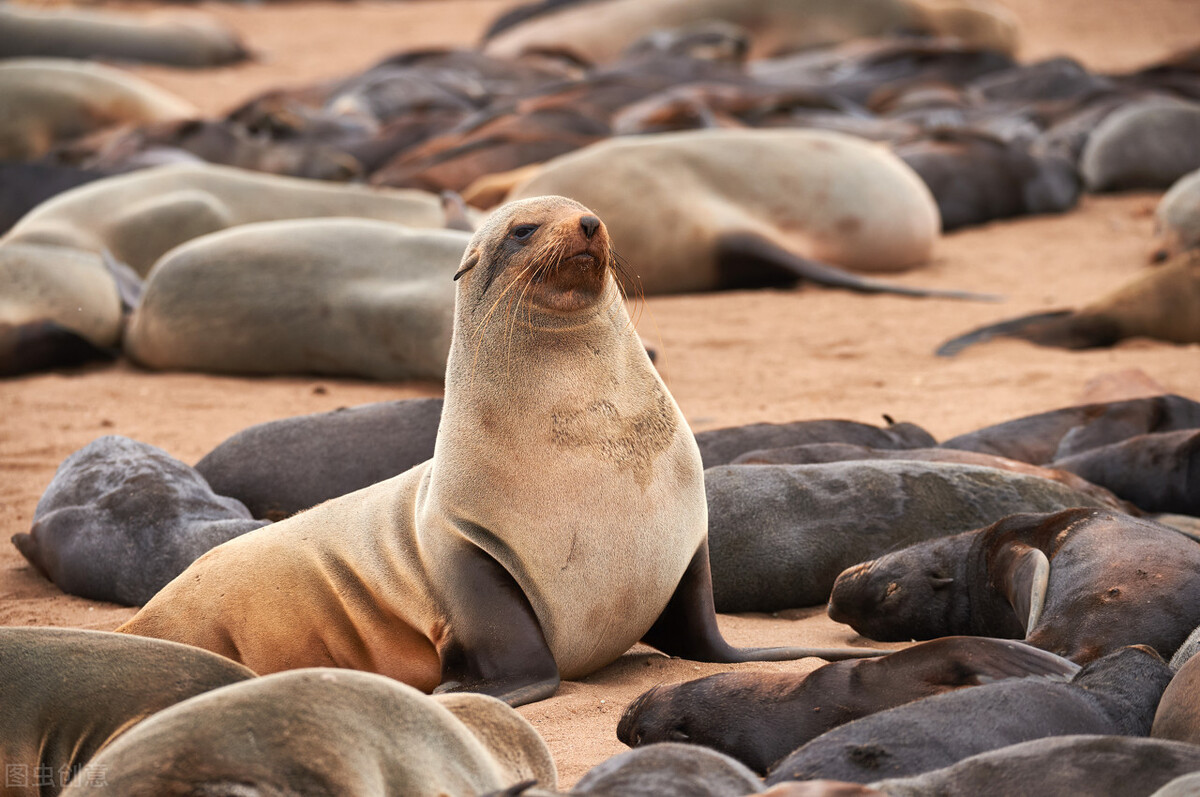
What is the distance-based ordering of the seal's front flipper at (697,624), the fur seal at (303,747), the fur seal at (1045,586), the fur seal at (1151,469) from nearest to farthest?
the fur seal at (303,747)
the fur seal at (1045,586)
the seal's front flipper at (697,624)
the fur seal at (1151,469)

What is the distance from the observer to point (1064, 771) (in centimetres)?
254

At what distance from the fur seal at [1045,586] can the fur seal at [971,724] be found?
361 mm

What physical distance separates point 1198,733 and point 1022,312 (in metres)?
5.62

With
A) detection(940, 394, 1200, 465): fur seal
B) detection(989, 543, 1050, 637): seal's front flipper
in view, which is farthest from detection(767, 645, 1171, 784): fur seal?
detection(940, 394, 1200, 465): fur seal

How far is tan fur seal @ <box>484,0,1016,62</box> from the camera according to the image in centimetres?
1967

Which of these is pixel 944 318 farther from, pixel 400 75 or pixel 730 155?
pixel 400 75

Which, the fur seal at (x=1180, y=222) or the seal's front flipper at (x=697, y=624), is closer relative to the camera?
the seal's front flipper at (x=697, y=624)

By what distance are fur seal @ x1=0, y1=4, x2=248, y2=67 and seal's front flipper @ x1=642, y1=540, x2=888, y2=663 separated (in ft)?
58.1

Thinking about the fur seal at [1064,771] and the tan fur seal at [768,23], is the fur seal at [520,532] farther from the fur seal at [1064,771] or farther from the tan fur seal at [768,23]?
the tan fur seal at [768,23]

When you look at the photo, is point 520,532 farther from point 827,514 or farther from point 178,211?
point 178,211

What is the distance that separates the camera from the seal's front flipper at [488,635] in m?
3.65

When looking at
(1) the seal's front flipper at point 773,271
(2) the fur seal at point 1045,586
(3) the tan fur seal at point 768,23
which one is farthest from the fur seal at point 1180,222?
(3) the tan fur seal at point 768,23

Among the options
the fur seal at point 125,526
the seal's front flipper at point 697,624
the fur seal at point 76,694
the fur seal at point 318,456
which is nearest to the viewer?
the fur seal at point 76,694

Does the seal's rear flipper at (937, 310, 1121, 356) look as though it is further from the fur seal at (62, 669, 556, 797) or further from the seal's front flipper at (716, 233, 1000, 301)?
the fur seal at (62, 669, 556, 797)
